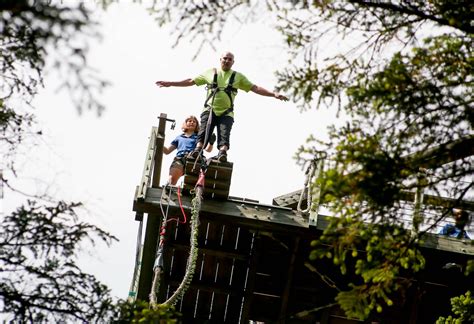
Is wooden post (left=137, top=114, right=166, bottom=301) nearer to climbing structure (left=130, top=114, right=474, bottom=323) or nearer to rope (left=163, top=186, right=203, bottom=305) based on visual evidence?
climbing structure (left=130, top=114, right=474, bottom=323)

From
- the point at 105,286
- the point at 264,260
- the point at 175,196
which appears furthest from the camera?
the point at 264,260

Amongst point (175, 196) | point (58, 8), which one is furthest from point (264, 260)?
point (58, 8)

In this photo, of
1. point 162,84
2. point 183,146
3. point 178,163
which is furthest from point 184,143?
point 162,84

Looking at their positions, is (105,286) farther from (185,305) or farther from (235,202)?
(185,305)

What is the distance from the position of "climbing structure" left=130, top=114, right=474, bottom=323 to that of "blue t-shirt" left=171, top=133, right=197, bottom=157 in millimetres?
312

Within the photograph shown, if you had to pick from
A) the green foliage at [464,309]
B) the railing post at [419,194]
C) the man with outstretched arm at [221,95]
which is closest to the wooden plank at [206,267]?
the man with outstretched arm at [221,95]

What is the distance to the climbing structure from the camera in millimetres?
9969

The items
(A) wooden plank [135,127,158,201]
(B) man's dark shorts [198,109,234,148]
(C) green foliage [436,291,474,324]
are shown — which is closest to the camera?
(C) green foliage [436,291,474,324]

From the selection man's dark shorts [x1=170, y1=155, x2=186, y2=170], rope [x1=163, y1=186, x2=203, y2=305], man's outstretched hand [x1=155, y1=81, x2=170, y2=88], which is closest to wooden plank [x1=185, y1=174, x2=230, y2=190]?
rope [x1=163, y1=186, x2=203, y2=305]

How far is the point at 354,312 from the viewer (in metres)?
6.51

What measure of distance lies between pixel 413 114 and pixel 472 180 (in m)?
Answer: 0.73

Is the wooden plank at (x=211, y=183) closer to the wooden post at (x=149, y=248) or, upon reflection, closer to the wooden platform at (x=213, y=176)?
the wooden platform at (x=213, y=176)

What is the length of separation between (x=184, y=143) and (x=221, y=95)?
2.93ft

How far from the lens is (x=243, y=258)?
34.9 feet
